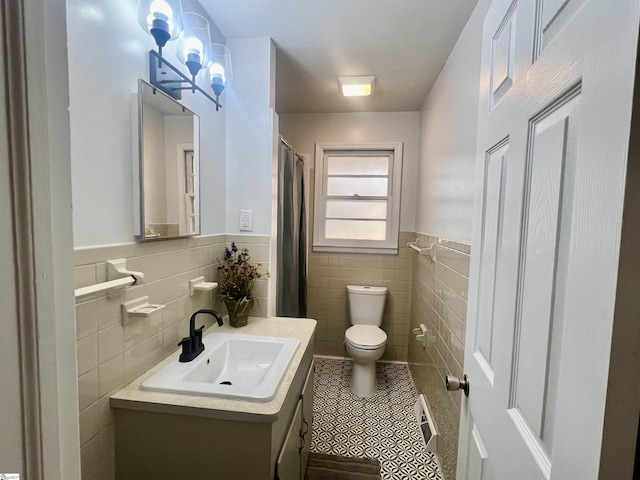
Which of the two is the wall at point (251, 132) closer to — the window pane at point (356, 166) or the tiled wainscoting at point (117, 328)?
the tiled wainscoting at point (117, 328)

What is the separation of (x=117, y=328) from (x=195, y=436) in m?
0.43

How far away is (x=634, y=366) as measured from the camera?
327mm

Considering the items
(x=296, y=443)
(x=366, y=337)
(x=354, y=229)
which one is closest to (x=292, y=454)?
(x=296, y=443)

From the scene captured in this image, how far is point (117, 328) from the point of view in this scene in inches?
36.9

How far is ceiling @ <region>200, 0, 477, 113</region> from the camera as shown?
139cm

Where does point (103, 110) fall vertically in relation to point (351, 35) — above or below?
below

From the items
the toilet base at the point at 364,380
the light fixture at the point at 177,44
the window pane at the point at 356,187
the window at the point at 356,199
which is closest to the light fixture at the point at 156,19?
the light fixture at the point at 177,44

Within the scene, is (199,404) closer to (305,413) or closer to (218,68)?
(305,413)

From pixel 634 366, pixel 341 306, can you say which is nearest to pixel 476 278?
pixel 634 366

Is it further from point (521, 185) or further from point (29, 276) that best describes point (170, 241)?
point (521, 185)

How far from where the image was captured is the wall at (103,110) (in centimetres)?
79

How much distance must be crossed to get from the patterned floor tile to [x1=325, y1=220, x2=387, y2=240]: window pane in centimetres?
125

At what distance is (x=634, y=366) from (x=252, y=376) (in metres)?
1.24

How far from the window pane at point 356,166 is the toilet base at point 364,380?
1.72 meters
